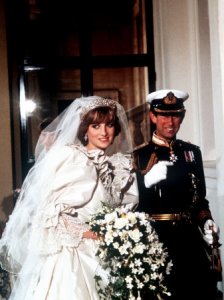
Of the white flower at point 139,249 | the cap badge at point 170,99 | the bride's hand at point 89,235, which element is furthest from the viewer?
the cap badge at point 170,99

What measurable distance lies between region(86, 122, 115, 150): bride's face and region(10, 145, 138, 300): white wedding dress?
0.30 ft

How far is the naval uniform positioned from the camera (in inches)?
110

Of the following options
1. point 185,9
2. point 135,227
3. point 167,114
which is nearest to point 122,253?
point 135,227

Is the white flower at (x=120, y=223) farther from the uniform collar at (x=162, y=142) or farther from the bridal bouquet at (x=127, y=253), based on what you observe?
the uniform collar at (x=162, y=142)

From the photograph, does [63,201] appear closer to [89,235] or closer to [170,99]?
[89,235]

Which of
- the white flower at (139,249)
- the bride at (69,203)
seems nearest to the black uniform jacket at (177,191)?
the bride at (69,203)

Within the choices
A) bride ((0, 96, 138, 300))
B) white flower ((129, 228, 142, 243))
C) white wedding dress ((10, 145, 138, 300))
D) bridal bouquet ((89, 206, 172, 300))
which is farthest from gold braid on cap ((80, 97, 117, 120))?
white flower ((129, 228, 142, 243))

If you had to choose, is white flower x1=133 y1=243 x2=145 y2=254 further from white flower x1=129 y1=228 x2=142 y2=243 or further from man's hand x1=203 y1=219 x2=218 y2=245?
man's hand x1=203 y1=219 x2=218 y2=245

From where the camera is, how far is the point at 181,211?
9.49 ft

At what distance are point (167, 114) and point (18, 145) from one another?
3.16m

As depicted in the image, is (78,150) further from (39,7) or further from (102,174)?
(39,7)

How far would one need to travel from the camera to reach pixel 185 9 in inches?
199

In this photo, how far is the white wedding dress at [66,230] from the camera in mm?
2492

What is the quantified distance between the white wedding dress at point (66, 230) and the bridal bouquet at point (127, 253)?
148mm
